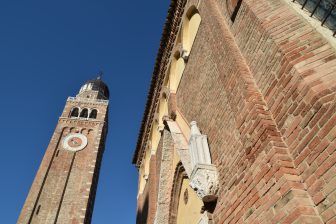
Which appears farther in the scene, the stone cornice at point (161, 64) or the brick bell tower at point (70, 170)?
the brick bell tower at point (70, 170)

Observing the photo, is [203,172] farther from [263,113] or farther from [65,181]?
[65,181]

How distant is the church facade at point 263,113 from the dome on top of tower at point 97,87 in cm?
3738

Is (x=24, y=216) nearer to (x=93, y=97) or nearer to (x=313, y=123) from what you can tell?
(x=93, y=97)

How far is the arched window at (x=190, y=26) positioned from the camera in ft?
26.7

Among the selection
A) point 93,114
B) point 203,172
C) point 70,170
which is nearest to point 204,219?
point 203,172

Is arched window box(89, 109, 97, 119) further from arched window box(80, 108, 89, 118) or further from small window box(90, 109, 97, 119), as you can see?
arched window box(80, 108, 89, 118)

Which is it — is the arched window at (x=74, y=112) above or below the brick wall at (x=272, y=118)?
above

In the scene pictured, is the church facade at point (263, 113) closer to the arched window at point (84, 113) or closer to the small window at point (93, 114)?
the small window at point (93, 114)

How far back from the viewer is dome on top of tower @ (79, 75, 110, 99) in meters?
43.3

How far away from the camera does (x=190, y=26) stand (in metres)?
8.64

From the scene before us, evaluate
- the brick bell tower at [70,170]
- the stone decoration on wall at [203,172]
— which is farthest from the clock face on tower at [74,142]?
the stone decoration on wall at [203,172]

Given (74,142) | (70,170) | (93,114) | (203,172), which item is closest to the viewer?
(203,172)

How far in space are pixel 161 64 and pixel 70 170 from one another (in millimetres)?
21225

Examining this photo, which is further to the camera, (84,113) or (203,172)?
(84,113)
